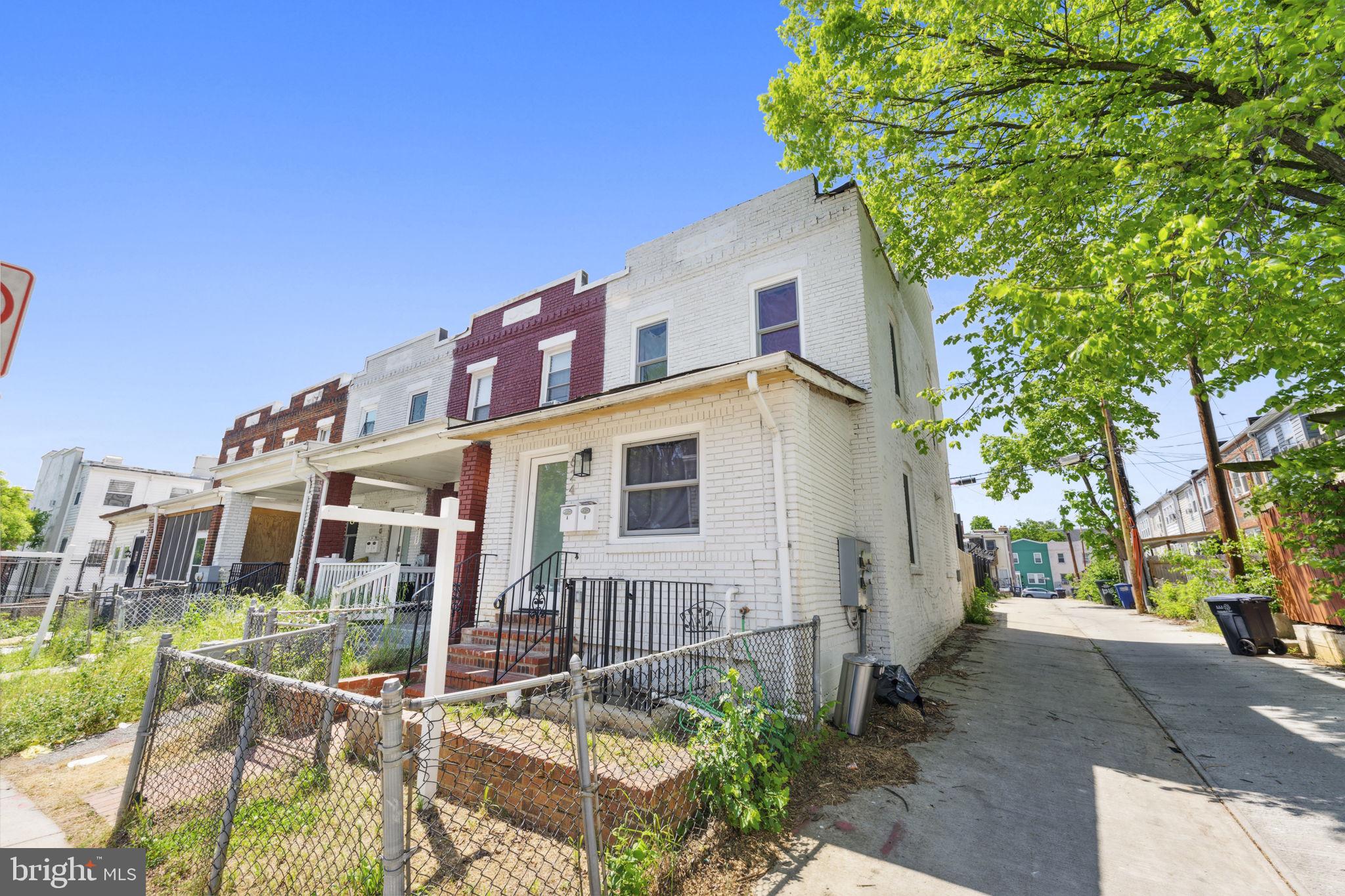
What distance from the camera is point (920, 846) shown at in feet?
11.3

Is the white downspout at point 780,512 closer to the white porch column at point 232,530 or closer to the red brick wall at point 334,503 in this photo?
the red brick wall at point 334,503

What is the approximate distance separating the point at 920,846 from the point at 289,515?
62.7 feet

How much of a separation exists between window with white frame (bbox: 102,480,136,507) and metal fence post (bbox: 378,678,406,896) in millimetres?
47322

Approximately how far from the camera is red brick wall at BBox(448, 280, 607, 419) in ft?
35.3

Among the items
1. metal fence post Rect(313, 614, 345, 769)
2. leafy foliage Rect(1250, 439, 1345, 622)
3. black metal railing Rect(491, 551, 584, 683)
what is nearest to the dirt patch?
black metal railing Rect(491, 551, 584, 683)

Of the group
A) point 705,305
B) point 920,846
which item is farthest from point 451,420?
point 920,846

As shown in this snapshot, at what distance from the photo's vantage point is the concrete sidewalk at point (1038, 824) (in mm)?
3070

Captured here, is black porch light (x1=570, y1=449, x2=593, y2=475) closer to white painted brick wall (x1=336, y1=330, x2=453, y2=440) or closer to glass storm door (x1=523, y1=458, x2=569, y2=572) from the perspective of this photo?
glass storm door (x1=523, y1=458, x2=569, y2=572)

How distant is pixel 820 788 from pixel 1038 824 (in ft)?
4.79

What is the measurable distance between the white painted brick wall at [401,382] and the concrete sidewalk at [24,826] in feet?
32.2

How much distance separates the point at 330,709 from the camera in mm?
3834

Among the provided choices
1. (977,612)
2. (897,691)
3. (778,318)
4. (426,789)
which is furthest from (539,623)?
(977,612)

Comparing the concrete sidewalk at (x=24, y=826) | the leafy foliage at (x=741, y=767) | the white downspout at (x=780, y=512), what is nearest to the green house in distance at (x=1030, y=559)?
the white downspout at (x=780, y=512)

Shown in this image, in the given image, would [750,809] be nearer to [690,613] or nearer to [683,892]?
[683,892]
